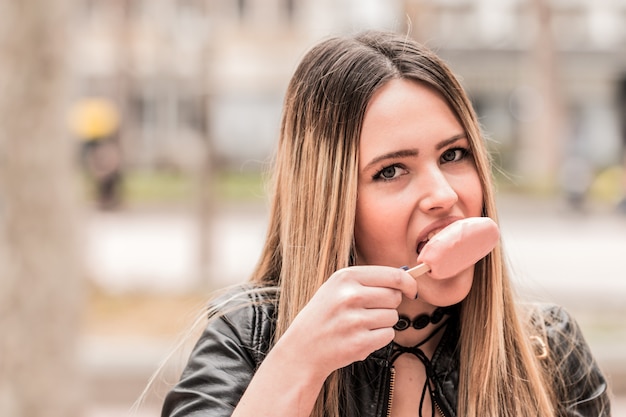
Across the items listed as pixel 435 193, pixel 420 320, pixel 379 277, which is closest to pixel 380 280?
pixel 379 277

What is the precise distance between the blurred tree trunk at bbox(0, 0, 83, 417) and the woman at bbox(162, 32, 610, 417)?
2.47 meters

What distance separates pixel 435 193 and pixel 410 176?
→ 73 millimetres

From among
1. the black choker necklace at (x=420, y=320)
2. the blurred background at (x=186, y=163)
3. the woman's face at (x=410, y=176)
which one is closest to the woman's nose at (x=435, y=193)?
the woman's face at (x=410, y=176)

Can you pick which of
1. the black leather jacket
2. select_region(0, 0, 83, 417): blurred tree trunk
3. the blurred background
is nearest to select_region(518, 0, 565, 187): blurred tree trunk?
the blurred background

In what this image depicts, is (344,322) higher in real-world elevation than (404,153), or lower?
lower

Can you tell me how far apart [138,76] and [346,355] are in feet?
104

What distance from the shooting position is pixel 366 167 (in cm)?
179

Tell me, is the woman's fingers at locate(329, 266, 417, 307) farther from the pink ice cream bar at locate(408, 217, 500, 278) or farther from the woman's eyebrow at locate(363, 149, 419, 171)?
the woman's eyebrow at locate(363, 149, 419, 171)

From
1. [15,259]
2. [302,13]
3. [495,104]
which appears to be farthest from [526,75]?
[15,259]

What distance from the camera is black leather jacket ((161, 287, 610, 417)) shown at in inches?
70.8

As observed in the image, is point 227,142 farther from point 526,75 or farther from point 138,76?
point 526,75

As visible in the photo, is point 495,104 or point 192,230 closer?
point 192,230

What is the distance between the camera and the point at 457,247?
1.69 metres

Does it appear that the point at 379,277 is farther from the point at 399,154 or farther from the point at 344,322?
the point at 399,154
